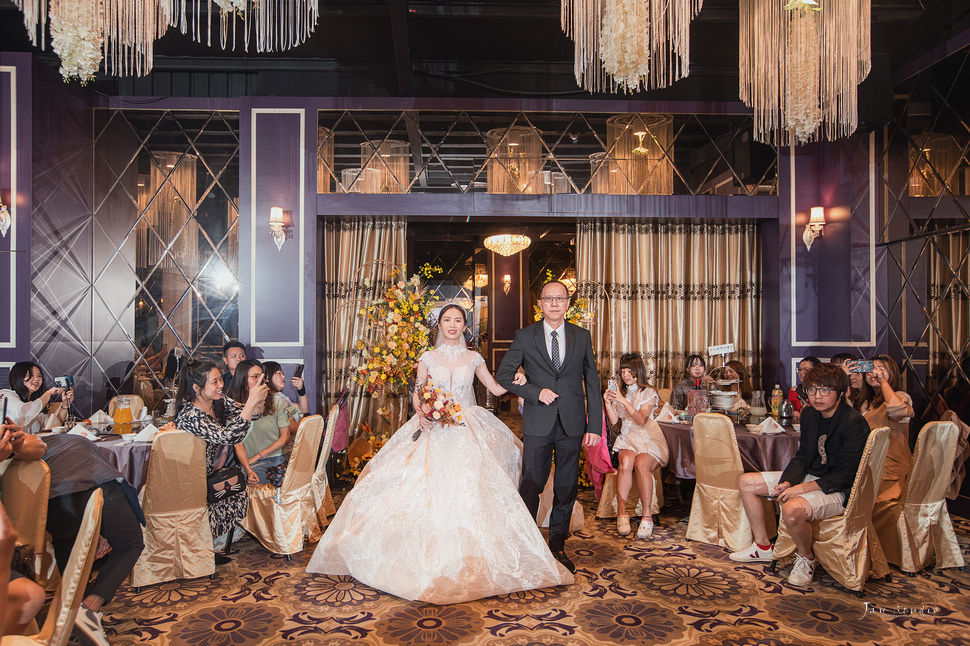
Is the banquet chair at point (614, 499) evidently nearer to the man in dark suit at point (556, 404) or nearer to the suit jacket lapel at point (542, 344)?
the man in dark suit at point (556, 404)

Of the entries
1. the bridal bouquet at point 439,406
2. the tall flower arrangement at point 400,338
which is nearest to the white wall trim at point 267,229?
the tall flower arrangement at point 400,338

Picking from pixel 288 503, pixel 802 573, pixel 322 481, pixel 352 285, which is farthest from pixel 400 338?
pixel 802 573

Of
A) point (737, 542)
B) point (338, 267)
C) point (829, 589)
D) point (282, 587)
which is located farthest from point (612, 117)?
point (282, 587)

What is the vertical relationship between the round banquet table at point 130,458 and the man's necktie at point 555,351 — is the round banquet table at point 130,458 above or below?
below

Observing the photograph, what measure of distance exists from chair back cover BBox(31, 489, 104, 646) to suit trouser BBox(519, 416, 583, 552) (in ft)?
7.31

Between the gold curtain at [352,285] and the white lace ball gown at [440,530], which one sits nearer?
the white lace ball gown at [440,530]

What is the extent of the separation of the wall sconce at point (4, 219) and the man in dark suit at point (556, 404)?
187 inches

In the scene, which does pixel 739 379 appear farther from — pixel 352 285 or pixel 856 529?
pixel 352 285

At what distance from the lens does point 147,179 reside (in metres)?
6.02

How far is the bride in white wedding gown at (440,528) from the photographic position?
2980mm

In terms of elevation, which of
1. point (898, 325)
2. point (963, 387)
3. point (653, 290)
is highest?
point (653, 290)

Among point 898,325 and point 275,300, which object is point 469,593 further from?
point 898,325

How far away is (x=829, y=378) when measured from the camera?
312 centimetres

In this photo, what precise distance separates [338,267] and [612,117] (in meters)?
3.41
